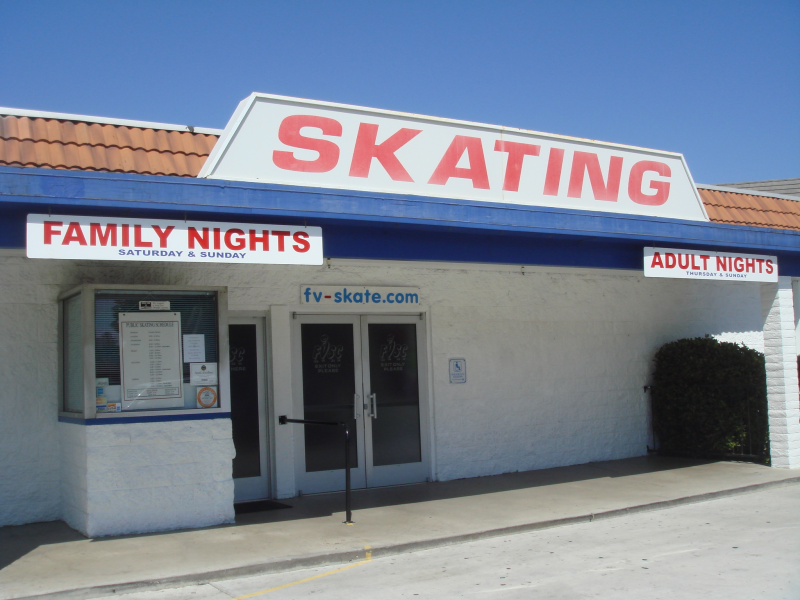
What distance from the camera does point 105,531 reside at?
7.74 metres

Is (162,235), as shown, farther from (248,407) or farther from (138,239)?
(248,407)

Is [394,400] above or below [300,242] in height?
below

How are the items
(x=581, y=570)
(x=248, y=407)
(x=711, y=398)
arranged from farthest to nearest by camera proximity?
(x=711, y=398) → (x=248, y=407) → (x=581, y=570)

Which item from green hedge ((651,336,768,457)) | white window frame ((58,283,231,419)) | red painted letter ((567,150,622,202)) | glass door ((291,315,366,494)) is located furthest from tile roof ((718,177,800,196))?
white window frame ((58,283,231,419))

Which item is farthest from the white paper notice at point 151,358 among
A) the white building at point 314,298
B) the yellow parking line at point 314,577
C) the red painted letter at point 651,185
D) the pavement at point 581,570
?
the red painted letter at point 651,185

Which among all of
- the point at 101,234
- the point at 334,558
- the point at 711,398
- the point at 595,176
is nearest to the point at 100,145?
the point at 101,234

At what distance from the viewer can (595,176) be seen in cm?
1000

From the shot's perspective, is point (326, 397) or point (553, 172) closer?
point (553, 172)

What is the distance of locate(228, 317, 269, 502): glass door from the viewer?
31.8 ft

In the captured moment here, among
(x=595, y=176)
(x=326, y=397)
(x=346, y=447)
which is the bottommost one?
(x=346, y=447)

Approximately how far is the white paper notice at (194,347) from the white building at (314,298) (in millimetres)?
75

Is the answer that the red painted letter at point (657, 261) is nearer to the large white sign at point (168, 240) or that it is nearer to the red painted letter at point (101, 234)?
the large white sign at point (168, 240)

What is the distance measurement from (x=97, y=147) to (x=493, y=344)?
639 centimetres

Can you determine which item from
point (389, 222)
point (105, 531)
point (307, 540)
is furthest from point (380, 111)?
point (105, 531)
